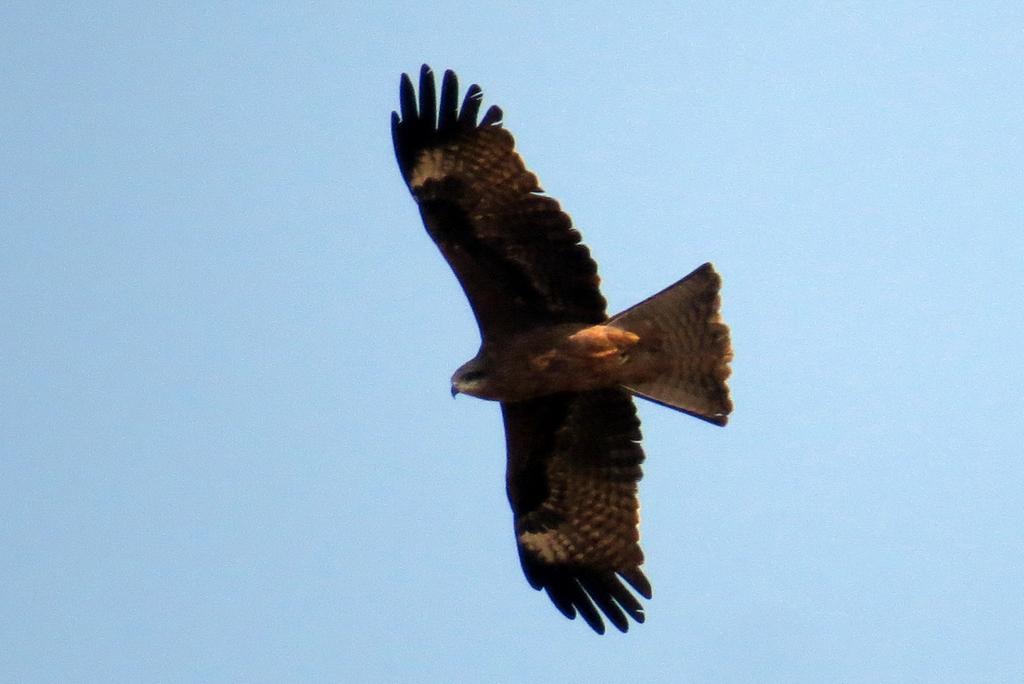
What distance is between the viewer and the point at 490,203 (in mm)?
9211

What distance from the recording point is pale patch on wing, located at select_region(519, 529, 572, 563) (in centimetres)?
1000

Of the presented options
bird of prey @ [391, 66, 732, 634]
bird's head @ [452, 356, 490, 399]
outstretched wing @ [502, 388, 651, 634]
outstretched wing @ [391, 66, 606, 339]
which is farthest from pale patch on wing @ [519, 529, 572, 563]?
outstretched wing @ [391, 66, 606, 339]

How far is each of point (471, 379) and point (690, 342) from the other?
4.05 feet

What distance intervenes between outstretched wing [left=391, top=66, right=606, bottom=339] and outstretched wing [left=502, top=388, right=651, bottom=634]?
0.65m

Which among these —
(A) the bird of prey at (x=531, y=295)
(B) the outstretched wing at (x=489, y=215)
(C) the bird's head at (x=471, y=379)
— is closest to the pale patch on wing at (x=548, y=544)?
(A) the bird of prey at (x=531, y=295)

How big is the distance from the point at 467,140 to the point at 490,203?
0.37 m

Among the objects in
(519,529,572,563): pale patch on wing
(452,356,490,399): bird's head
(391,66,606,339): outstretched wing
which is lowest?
(519,529,572,563): pale patch on wing

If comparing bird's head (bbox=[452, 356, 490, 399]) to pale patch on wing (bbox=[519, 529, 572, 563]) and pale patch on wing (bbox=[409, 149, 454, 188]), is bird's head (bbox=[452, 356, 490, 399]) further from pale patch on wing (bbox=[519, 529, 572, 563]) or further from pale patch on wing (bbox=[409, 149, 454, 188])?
pale patch on wing (bbox=[519, 529, 572, 563])

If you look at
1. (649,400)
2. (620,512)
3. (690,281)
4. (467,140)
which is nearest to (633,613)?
(620,512)

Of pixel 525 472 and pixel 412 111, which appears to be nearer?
pixel 412 111

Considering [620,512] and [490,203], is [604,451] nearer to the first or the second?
[620,512]

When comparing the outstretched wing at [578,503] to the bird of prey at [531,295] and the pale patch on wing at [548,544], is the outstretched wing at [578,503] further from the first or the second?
the bird of prey at [531,295]

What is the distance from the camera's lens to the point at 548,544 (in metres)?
10.0

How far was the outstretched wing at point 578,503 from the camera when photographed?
9742mm
